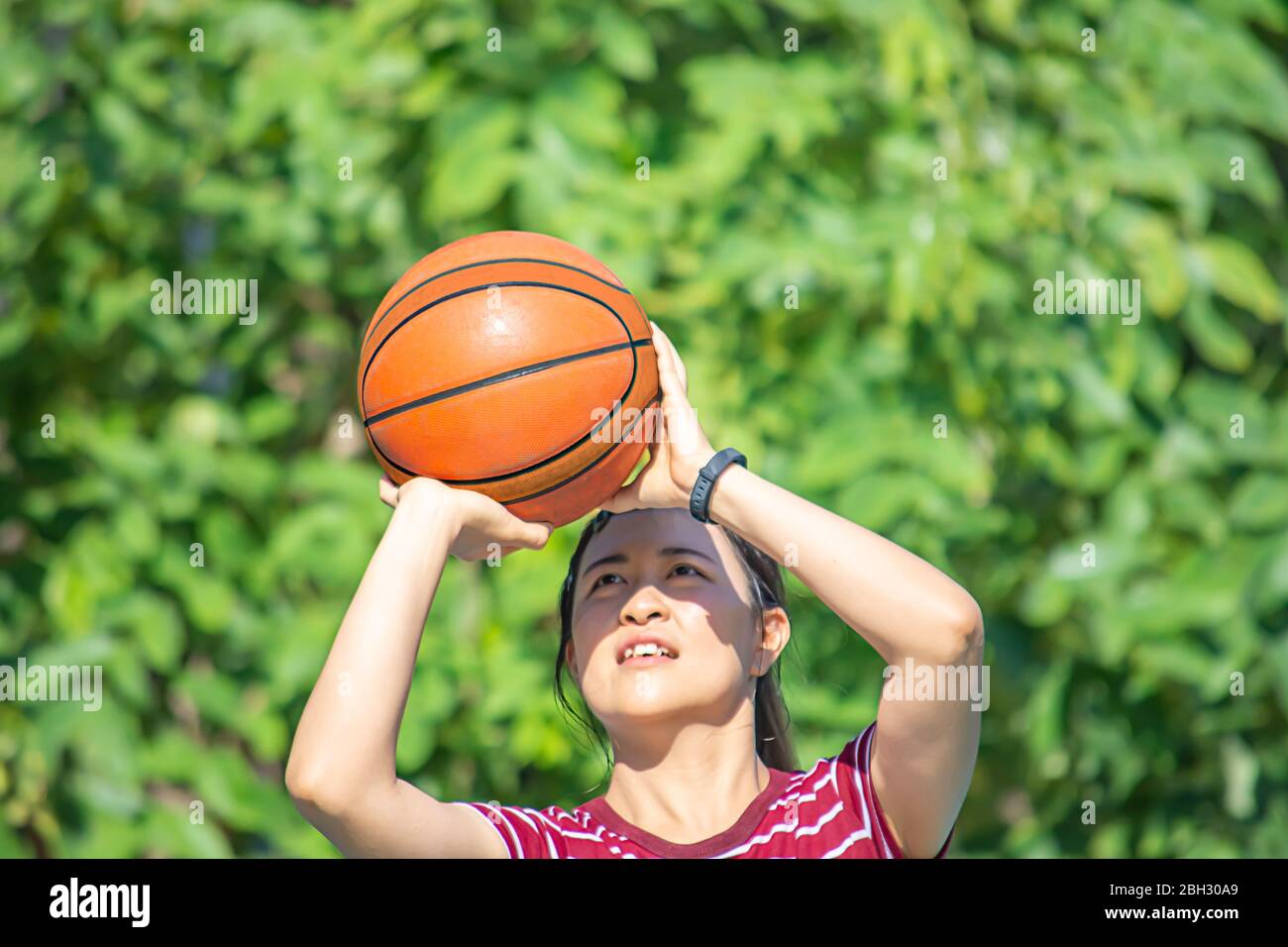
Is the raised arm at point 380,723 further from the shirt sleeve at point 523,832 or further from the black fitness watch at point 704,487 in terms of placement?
the black fitness watch at point 704,487

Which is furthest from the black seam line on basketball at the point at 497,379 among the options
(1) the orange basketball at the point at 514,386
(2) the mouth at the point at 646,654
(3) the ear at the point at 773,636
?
(3) the ear at the point at 773,636

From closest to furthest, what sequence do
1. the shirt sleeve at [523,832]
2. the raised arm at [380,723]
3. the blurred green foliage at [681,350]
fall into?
the raised arm at [380,723] < the shirt sleeve at [523,832] < the blurred green foliage at [681,350]

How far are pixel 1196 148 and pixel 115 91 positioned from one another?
8.93 feet

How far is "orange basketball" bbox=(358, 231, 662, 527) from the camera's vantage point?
2086 mm

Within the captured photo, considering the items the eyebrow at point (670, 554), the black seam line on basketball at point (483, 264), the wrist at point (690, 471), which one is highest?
the black seam line on basketball at point (483, 264)

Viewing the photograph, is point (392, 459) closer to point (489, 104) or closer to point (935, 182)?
point (489, 104)

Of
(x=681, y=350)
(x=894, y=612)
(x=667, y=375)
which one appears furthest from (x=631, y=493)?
(x=681, y=350)

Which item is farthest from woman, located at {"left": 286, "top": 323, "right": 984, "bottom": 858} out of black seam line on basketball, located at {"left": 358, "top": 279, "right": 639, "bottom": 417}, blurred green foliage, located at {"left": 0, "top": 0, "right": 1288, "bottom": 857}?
blurred green foliage, located at {"left": 0, "top": 0, "right": 1288, "bottom": 857}

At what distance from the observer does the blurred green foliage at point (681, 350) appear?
11.1 feet

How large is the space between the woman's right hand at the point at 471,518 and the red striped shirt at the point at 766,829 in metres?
0.38

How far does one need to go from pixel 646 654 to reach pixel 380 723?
0.46 metres

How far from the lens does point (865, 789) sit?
2.14m

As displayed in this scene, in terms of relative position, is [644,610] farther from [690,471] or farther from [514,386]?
[514,386]
